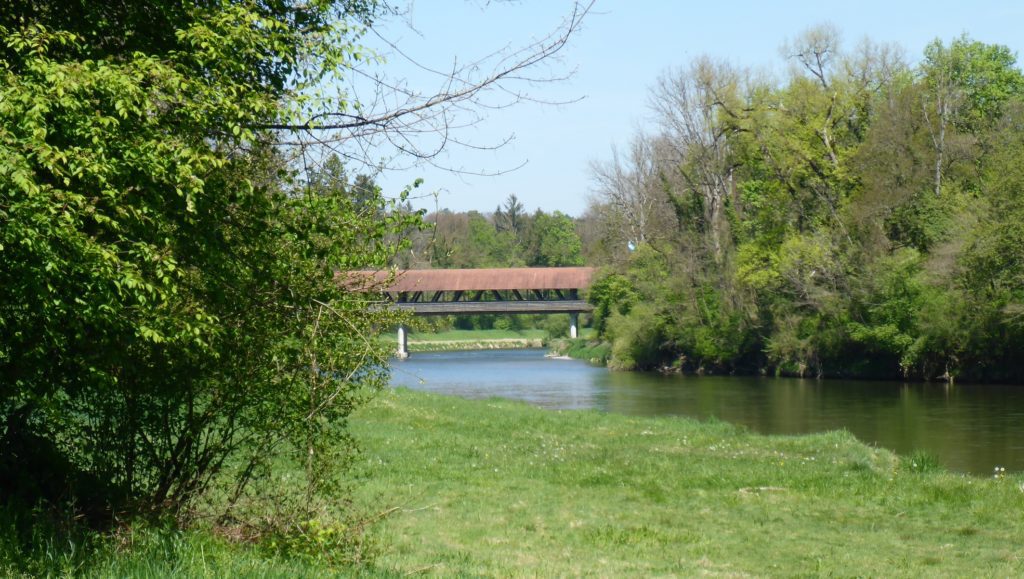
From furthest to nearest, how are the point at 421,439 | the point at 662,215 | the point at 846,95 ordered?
1. the point at 662,215
2. the point at 846,95
3. the point at 421,439

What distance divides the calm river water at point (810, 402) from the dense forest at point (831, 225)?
7.64 feet

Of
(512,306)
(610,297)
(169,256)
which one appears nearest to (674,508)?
(169,256)

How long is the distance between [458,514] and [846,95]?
126ft

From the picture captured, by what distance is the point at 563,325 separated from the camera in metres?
83.2

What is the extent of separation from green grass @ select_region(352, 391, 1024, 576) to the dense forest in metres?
16.5

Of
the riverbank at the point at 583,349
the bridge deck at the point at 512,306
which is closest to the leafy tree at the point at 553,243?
the riverbank at the point at 583,349

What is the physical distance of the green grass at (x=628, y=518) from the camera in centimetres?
626

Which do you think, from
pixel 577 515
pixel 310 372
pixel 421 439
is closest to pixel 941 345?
pixel 421 439

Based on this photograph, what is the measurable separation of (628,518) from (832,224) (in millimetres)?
35664

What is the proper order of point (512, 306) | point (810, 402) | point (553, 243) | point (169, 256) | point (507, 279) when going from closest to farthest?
point (169, 256), point (810, 402), point (512, 306), point (507, 279), point (553, 243)

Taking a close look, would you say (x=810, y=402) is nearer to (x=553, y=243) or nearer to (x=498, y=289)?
(x=498, y=289)

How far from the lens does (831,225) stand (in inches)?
1743

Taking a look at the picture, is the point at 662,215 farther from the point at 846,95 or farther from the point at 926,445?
the point at 926,445

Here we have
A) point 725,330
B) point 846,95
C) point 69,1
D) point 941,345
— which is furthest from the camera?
point 725,330
